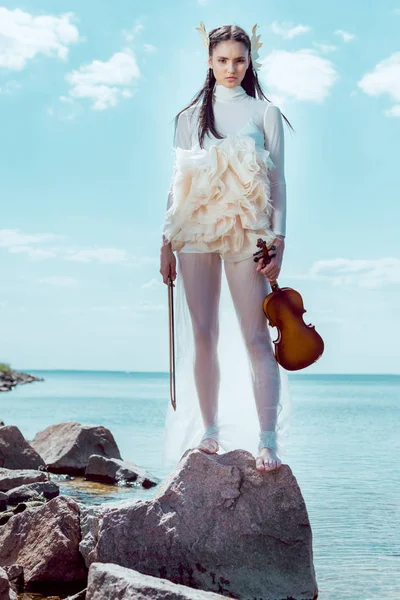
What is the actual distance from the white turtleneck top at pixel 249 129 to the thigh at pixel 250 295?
263 mm

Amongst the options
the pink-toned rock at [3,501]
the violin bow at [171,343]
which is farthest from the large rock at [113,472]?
the violin bow at [171,343]

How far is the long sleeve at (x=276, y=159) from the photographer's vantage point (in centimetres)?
477

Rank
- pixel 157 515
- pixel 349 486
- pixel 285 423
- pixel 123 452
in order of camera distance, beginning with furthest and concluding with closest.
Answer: pixel 123 452, pixel 349 486, pixel 285 423, pixel 157 515

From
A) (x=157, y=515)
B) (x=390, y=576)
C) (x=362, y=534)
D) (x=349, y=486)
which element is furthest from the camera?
(x=349, y=486)

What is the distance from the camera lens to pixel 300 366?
4578 mm

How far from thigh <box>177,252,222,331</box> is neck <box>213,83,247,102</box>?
0.91 metres

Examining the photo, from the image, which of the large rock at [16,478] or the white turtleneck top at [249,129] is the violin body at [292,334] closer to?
the white turtleneck top at [249,129]

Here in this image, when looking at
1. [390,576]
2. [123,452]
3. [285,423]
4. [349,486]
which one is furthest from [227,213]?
[123,452]

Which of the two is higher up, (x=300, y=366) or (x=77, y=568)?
(x=300, y=366)

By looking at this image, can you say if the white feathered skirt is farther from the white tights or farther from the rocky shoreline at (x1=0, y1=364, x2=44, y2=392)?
the rocky shoreline at (x1=0, y1=364, x2=44, y2=392)

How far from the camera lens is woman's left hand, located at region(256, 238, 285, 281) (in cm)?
463

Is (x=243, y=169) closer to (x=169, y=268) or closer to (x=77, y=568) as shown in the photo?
(x=169, y=268)

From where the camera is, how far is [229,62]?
4.83 metres

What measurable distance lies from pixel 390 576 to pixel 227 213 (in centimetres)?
250
